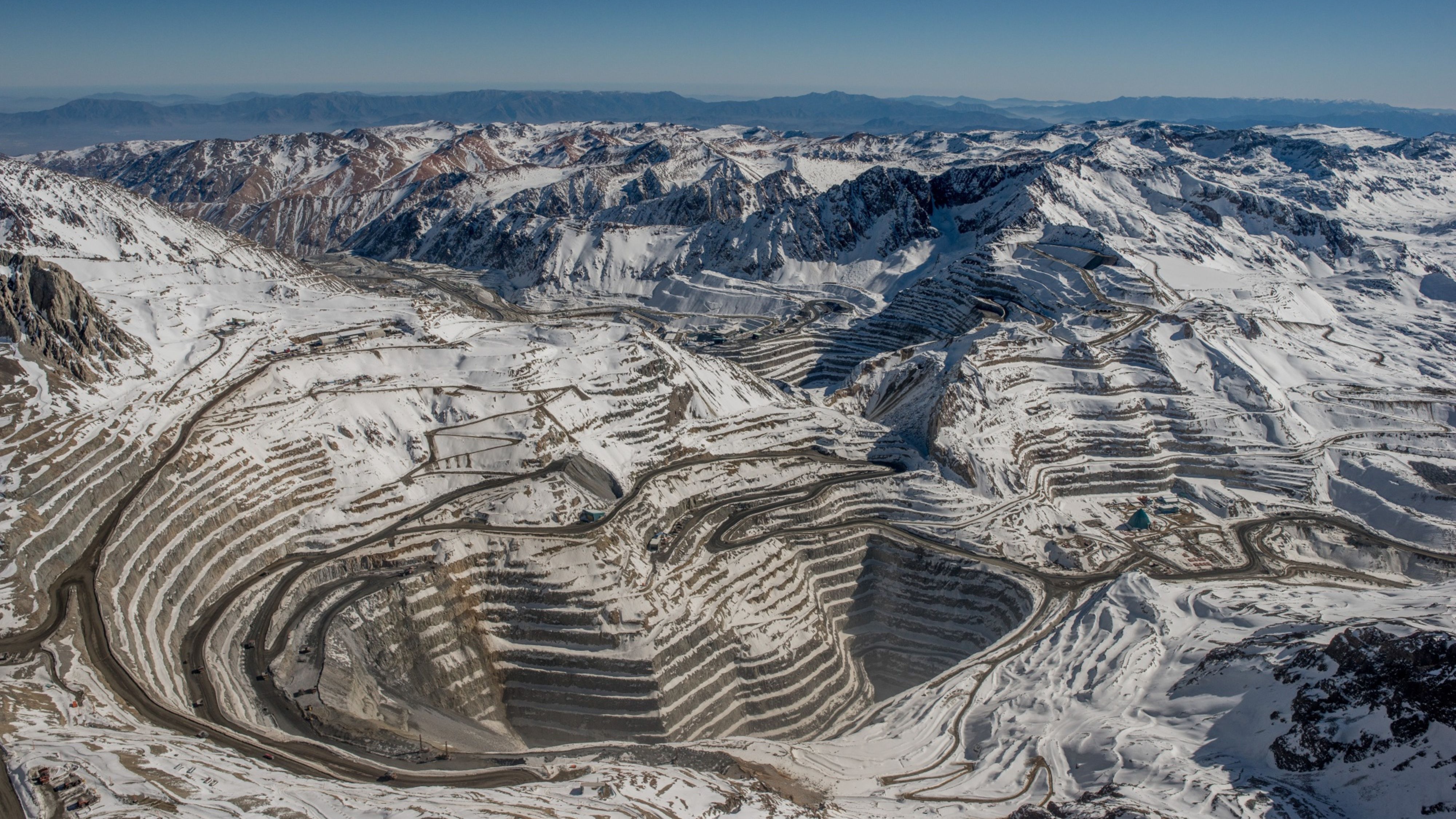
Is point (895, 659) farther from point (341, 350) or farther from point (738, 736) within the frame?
point (341, 350)

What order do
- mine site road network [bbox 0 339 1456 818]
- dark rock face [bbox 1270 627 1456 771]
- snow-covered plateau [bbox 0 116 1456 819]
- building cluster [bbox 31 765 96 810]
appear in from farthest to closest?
snow-covered plateau [bbox 0 116 1456 819]
mine site road network [bbox 0 339 1456 818]
dark rock face [bbox 1270 627 1456 771]
building cluster [bbox 31 765 96 810]

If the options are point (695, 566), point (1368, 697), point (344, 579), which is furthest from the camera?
point (695, 566)

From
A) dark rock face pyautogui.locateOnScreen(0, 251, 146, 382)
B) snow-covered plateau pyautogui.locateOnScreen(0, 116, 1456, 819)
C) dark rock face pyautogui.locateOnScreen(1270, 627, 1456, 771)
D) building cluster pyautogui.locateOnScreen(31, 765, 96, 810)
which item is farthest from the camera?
dark rock face pyautogui.locateOnScreen(0, 251, 146, 382)

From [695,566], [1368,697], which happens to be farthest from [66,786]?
[1368,697]

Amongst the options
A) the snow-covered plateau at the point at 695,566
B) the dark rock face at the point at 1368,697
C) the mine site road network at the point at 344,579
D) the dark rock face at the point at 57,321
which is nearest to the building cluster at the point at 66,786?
the snow-covered plateau at the point at 695,566

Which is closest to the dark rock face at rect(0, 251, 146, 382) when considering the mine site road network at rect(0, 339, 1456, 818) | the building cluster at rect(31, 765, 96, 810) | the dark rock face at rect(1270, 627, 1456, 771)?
the mine site road network at rect(0, 339, 1456, 818)

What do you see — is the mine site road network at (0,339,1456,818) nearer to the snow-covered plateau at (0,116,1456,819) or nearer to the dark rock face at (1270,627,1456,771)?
the snow-covered plateau at (0,116,1456,819)

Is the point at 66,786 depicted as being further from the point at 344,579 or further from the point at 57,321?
the point at 57,321
